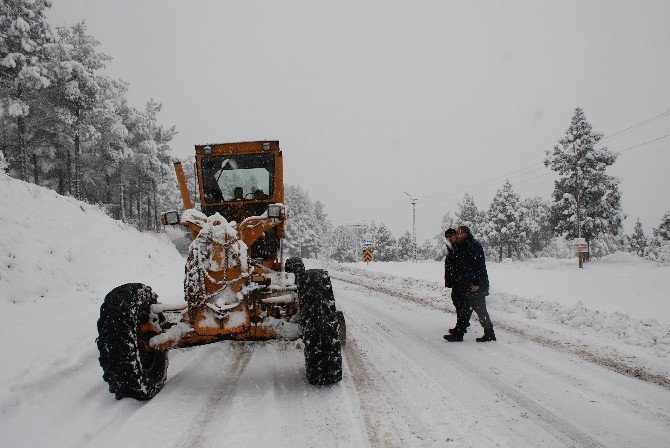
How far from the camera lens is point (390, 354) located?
514 centimetres

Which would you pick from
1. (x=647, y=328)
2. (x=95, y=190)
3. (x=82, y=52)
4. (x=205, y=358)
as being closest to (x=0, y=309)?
(x=205, y=358)

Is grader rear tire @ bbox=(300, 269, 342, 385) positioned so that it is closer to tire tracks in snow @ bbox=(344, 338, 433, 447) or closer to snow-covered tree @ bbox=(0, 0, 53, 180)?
A: tire tracks in snow @ bbox=(344, 338, 433, 447)

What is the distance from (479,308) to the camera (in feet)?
19.8

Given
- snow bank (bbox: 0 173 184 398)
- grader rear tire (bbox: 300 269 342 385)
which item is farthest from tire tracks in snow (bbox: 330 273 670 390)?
snow bank (bbox: 0 173 184 398)

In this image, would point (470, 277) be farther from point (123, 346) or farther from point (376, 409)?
point (123, 346)

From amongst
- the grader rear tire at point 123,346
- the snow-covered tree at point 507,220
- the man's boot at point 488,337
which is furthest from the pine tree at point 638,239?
the grader rear tire at point 123,346

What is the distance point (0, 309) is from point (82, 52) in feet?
88.7

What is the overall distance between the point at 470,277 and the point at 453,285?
14.0 inches

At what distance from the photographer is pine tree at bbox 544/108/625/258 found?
106 feet

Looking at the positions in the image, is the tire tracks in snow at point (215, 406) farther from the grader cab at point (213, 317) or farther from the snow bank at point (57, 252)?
the snow bank at point (57, 252)

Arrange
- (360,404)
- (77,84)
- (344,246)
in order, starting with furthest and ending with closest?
(344,246) < (77,84) < (360,404)

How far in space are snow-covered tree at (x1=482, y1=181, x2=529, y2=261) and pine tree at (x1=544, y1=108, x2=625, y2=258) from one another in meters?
15.0

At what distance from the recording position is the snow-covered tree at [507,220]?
48750mm

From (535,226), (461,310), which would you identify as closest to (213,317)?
(461,310)
